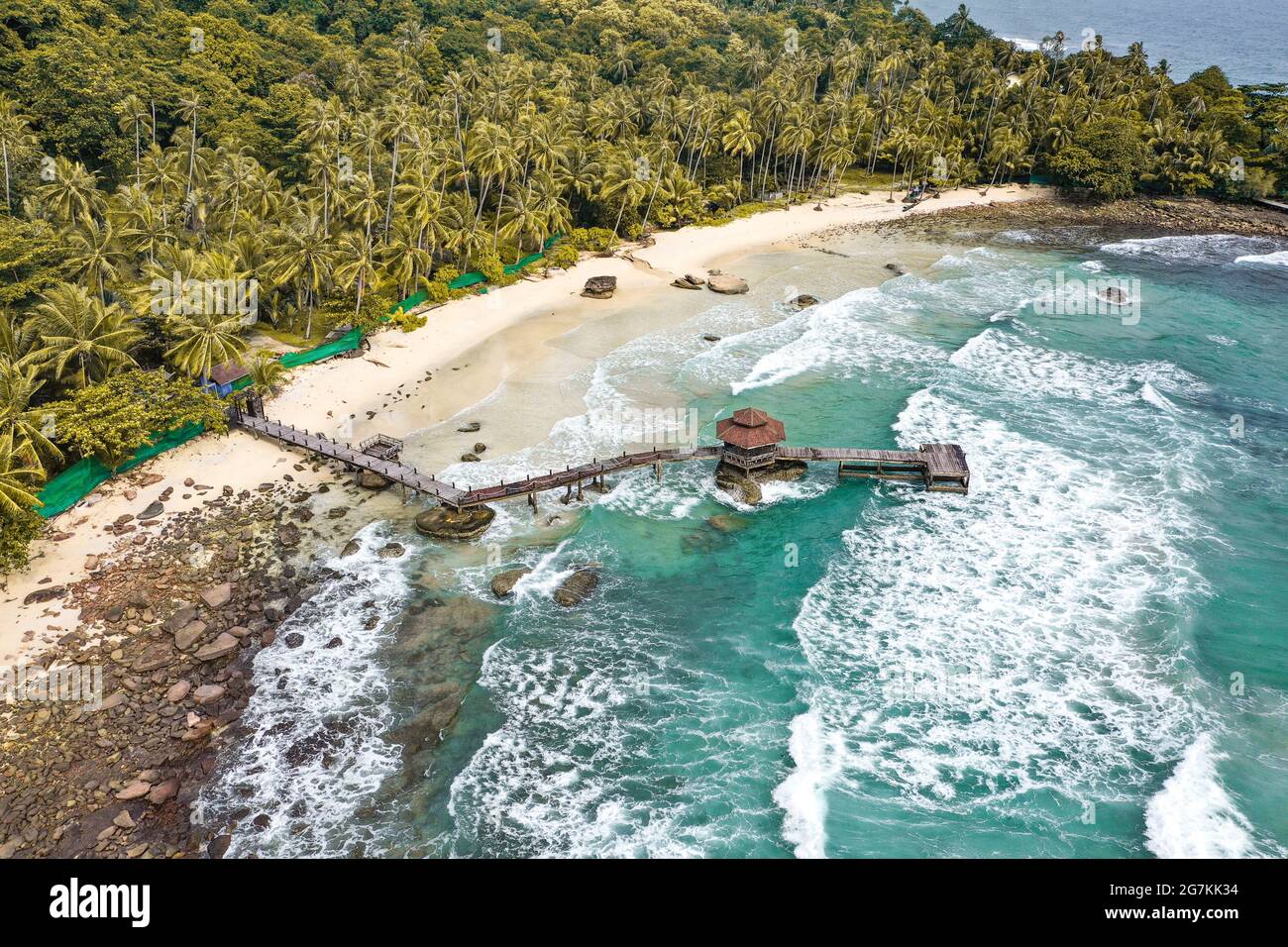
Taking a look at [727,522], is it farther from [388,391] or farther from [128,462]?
[128,462]

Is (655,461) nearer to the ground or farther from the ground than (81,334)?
nearer to the ground

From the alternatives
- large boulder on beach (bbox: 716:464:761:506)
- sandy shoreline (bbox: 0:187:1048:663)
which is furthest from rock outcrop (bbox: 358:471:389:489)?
large boulder on beach (bbox: 716:464:761:506)

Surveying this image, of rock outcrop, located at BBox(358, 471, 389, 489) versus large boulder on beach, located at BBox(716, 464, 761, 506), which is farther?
rock outcrop, located at BBox(358, 471, 389, 489)

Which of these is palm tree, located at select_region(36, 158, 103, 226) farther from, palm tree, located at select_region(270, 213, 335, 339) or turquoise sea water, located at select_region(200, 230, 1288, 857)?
turquoise sea water, located at select_region(200, 230, 1288, 857)

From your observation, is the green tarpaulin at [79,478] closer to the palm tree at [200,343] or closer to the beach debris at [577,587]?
the palm tree at [200,343]

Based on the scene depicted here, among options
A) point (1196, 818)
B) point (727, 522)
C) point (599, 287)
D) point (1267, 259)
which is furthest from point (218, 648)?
point (1267, 259)

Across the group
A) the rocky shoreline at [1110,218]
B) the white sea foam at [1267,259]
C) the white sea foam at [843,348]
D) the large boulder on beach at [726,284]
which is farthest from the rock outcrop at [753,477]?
the white sea foam at [1267,259]

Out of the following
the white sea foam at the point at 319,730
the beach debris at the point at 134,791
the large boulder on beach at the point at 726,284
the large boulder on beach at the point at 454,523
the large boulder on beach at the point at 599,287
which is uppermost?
the large boulder on beach at the point at 726,284
